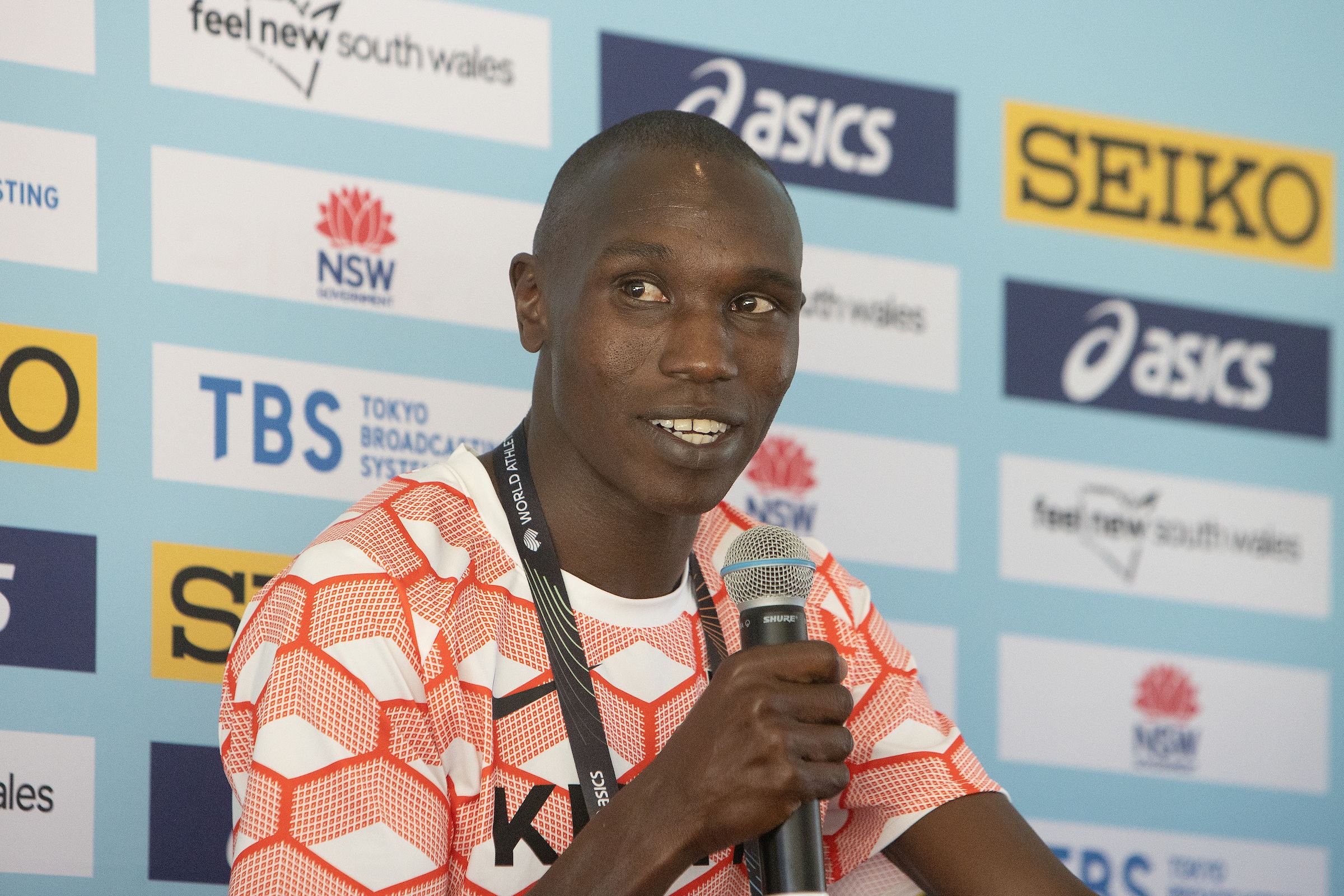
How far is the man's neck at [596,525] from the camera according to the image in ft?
5.79

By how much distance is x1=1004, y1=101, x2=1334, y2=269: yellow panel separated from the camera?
2.99 metres

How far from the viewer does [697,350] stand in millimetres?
1649

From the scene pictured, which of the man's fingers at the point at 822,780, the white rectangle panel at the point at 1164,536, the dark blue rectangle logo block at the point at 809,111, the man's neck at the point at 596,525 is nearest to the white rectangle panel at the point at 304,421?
the dark blue rectangle logo block at the point at 809,111

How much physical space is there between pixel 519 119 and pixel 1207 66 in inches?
56.4

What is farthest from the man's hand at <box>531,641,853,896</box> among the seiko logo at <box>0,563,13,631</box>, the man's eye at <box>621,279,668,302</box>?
the seiko logo at <box>0,563,13,631</box>

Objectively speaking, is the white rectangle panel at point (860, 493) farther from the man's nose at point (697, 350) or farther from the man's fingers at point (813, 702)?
the man's fingers at point (813, 702)

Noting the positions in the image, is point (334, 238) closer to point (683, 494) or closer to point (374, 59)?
point (374, 59)

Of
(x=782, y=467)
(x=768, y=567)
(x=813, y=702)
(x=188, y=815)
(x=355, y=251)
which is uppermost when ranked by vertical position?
(x=355, y=251)

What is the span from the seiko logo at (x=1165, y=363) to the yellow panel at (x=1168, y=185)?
0.18 meters

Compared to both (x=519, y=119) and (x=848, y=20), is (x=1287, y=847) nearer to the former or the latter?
(x=848, y=20)

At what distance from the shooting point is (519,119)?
2566 mm

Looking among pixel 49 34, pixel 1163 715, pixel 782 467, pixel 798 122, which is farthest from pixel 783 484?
pixel 49 34

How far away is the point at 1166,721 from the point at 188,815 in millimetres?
1734

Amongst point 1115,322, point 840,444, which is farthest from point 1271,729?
point 840,444
